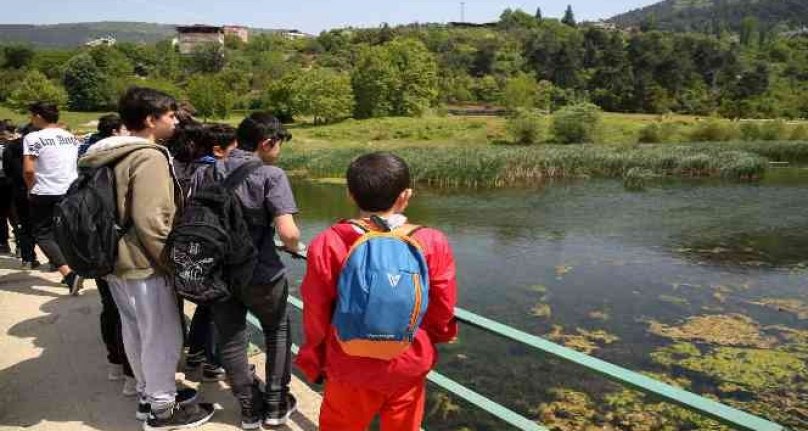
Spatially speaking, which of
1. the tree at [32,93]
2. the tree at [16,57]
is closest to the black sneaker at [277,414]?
the tree at [32,93]

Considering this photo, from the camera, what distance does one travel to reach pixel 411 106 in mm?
53406

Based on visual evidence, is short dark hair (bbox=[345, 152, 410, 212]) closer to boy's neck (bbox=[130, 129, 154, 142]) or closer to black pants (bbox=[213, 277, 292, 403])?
black pants (bbox=[213, 277, 292, 403])

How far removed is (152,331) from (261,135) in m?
0.96

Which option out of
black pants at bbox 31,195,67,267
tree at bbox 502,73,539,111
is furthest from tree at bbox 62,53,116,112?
black pants at bbox 31,195,67,267

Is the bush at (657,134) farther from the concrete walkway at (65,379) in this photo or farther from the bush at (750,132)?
the concrete walkway at (65,379)

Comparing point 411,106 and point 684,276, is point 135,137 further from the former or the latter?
point 411,106

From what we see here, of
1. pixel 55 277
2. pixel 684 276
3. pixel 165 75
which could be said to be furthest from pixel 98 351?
pixel 165 75

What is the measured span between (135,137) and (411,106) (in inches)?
2036

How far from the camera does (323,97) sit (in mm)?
49719

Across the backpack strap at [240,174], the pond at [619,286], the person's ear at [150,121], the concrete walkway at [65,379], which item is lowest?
the pond at [619,286]

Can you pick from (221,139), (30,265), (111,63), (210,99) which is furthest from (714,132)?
(111,63)

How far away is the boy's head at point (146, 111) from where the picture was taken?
2.56 metres

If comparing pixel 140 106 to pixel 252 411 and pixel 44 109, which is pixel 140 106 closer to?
pixel 252 411

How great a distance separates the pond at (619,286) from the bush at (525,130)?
2084cm
